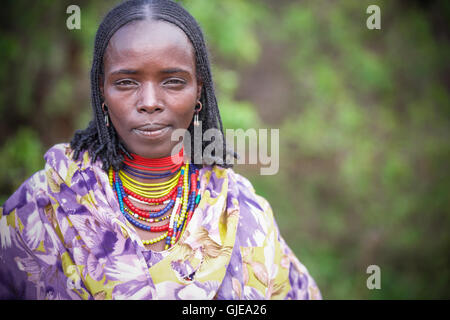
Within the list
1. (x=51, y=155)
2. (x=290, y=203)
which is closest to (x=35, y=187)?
(x=51, y=155)

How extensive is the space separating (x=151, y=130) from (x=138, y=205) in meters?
0.32

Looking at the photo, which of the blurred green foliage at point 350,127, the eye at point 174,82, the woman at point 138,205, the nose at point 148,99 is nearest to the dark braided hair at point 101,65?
the woman at point 138,205

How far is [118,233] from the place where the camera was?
1448 millimetres

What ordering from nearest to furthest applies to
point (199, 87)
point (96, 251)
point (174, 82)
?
point (96, 251)
point (174, 82)
point (199, 87)

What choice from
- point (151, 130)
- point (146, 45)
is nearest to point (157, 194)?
point (151, 130)

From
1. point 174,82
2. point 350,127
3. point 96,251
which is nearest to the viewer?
point 96,251

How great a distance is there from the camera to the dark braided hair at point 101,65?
1.51 metres

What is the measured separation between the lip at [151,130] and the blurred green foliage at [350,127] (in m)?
2.41

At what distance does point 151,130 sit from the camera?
152cm

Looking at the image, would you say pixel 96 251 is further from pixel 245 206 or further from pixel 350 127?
pixel 350 127

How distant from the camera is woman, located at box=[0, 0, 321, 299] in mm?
1438

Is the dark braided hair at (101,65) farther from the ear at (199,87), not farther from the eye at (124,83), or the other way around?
the eye at (124,83)

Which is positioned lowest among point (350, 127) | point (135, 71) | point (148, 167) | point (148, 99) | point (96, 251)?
point (96, 251)

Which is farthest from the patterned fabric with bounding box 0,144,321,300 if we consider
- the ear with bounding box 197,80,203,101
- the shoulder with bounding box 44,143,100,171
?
the ear with bounding box 197,80,203,101
